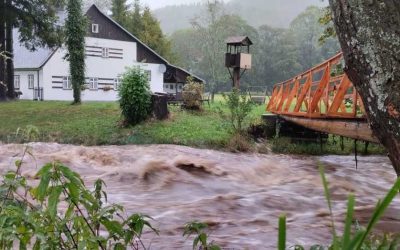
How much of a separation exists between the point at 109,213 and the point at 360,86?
1.16m

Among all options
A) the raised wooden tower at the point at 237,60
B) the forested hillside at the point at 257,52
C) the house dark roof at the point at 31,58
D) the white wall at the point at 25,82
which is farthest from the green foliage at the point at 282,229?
the forested hillside at the point at 257,52

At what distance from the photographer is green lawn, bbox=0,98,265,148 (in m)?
16.2

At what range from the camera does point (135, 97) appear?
1805cm

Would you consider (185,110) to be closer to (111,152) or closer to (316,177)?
(111,152)

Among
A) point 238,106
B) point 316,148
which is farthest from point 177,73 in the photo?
point 316,148

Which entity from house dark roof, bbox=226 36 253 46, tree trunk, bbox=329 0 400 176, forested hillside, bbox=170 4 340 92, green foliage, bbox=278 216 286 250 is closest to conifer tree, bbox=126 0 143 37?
forested hillside, bbox=170 4 340 92

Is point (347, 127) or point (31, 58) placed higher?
point (31, 58)

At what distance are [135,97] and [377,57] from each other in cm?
1663

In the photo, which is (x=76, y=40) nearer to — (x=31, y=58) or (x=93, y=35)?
(x=93, y=35)

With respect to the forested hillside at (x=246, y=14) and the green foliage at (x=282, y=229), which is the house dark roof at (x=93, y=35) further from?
the forested hillside at (x=246, y=14)

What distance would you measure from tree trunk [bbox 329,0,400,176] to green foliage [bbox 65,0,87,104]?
25601mm

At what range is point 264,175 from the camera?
11367mm

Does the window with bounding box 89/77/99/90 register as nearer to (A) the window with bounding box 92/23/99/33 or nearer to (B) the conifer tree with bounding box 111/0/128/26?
(A) the window with bounding box 92/23/99/33

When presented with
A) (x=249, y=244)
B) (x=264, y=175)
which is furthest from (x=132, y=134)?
(x=249, y=244)
